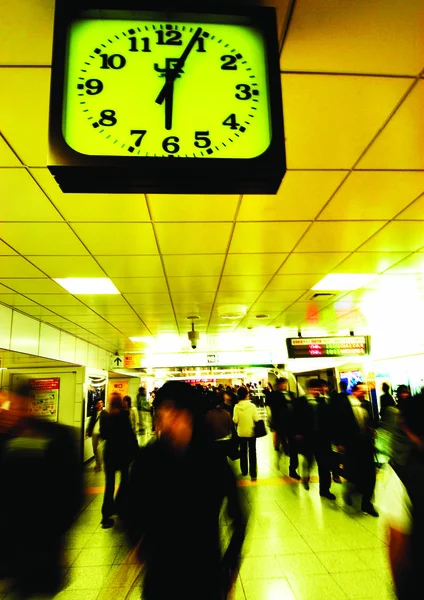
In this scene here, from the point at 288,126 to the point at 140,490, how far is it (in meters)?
2.06

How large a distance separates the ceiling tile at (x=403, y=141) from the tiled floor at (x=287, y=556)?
2.59 meters

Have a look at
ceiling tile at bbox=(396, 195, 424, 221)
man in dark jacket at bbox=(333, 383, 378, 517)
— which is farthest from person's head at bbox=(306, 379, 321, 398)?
ceiling tile at bbox=(396, 195, 424, 221)

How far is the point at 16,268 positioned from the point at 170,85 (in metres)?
3.73

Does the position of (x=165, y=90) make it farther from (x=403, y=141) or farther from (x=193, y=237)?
(x=193, y=237)

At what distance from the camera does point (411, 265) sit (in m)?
4.72

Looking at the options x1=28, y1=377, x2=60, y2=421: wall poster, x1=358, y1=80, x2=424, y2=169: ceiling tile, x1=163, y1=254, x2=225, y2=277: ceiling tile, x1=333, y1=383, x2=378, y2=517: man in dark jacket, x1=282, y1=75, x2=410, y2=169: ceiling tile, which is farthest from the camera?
x1=28, y1=377, x2=60, y2=421: wall poster

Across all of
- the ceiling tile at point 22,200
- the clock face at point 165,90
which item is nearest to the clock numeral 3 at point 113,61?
the clock face at point 165,90

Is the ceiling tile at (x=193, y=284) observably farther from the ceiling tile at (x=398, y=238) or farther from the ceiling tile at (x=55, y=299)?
the ceiling tile at (x=398, y=238)

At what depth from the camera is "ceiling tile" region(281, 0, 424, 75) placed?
61.0 inches

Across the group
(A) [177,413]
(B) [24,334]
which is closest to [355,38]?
(A) [177,413]

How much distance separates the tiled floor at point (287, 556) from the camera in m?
2.87

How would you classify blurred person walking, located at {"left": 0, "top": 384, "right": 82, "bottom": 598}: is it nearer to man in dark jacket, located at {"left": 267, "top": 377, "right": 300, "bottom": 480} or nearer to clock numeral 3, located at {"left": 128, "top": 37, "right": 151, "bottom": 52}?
clock numeral 3, located at {"left": 128, "top": 37, "right": 151, "bottom": 52}

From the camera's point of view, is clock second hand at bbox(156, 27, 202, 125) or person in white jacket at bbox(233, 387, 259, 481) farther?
person in white jacket at bbox(233, 387, 259, 481)

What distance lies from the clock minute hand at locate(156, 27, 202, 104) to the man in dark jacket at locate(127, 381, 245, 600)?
1.31 m
